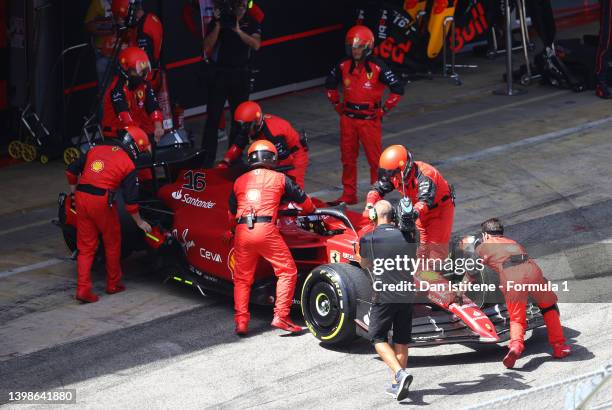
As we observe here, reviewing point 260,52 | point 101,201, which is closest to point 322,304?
point 101,201

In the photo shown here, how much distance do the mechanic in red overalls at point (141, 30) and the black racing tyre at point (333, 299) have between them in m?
5.36

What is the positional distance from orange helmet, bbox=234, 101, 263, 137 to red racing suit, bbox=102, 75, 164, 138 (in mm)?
1435

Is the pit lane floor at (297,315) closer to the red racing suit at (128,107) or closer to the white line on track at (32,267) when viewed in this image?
the white line on track at (32,267)

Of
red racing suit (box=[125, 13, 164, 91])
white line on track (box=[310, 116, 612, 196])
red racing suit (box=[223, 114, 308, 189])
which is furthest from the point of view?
white line on track (box=[310, 116, 612, 196])

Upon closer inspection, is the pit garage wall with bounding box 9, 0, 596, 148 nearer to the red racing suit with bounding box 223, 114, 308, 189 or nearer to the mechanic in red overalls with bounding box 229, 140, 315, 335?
the red racing suit with bounding box 223, 114, 308, 189

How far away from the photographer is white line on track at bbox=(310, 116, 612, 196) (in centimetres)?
1528

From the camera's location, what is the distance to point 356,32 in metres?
13.6

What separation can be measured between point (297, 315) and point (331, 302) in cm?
92

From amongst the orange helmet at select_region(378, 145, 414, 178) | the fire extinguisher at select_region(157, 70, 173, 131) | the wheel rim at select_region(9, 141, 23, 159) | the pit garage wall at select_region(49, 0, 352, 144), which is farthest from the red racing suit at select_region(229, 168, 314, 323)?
the wheel rim at select_region(9, 141, 23, 159)

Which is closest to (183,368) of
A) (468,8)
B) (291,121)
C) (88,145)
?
(88,145)

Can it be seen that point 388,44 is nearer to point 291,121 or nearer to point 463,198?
point 291,121

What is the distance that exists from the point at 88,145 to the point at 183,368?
13.5 feet

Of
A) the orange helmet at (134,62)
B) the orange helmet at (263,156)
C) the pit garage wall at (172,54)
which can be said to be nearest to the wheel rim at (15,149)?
the pit garage wall at (172,54)

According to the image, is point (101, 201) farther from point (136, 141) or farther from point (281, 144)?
point (281, 144)
